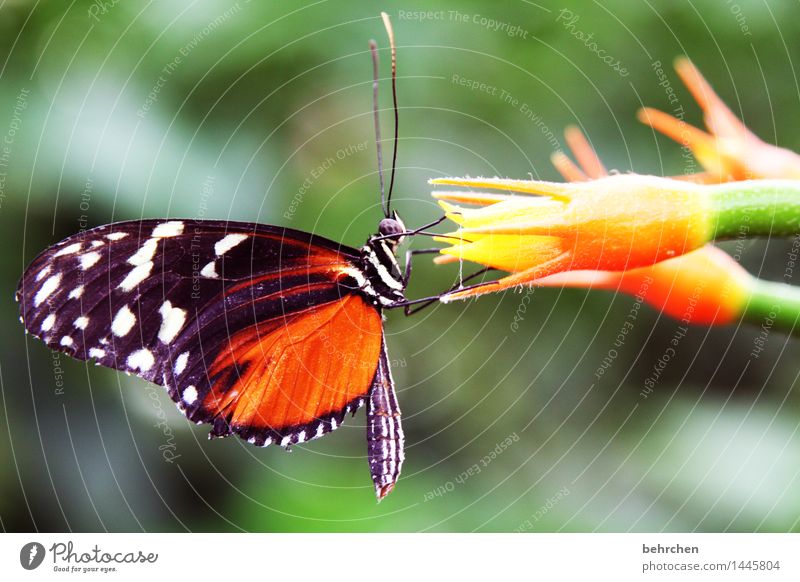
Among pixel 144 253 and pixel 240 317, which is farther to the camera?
pixel 240 317

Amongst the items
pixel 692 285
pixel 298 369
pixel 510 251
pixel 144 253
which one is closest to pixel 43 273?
pixel 144 253

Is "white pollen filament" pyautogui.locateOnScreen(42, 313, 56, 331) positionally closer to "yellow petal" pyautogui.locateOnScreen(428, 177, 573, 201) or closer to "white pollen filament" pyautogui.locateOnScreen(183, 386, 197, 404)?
"white pollen filament" pyautogui.locateOnScreen(183, 386, 197, 404)

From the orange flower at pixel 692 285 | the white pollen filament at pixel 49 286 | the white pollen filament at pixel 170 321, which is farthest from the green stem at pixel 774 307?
the white pollen filament at pixel 49 286

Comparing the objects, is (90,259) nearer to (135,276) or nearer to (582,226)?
(135,276)

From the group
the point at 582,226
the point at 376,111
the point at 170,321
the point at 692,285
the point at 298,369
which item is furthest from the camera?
the point at 376,111

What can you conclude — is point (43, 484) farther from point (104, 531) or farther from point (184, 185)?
point (184, 185)

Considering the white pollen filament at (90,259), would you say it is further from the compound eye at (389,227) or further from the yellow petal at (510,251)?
the yellow petal at (510,251)
